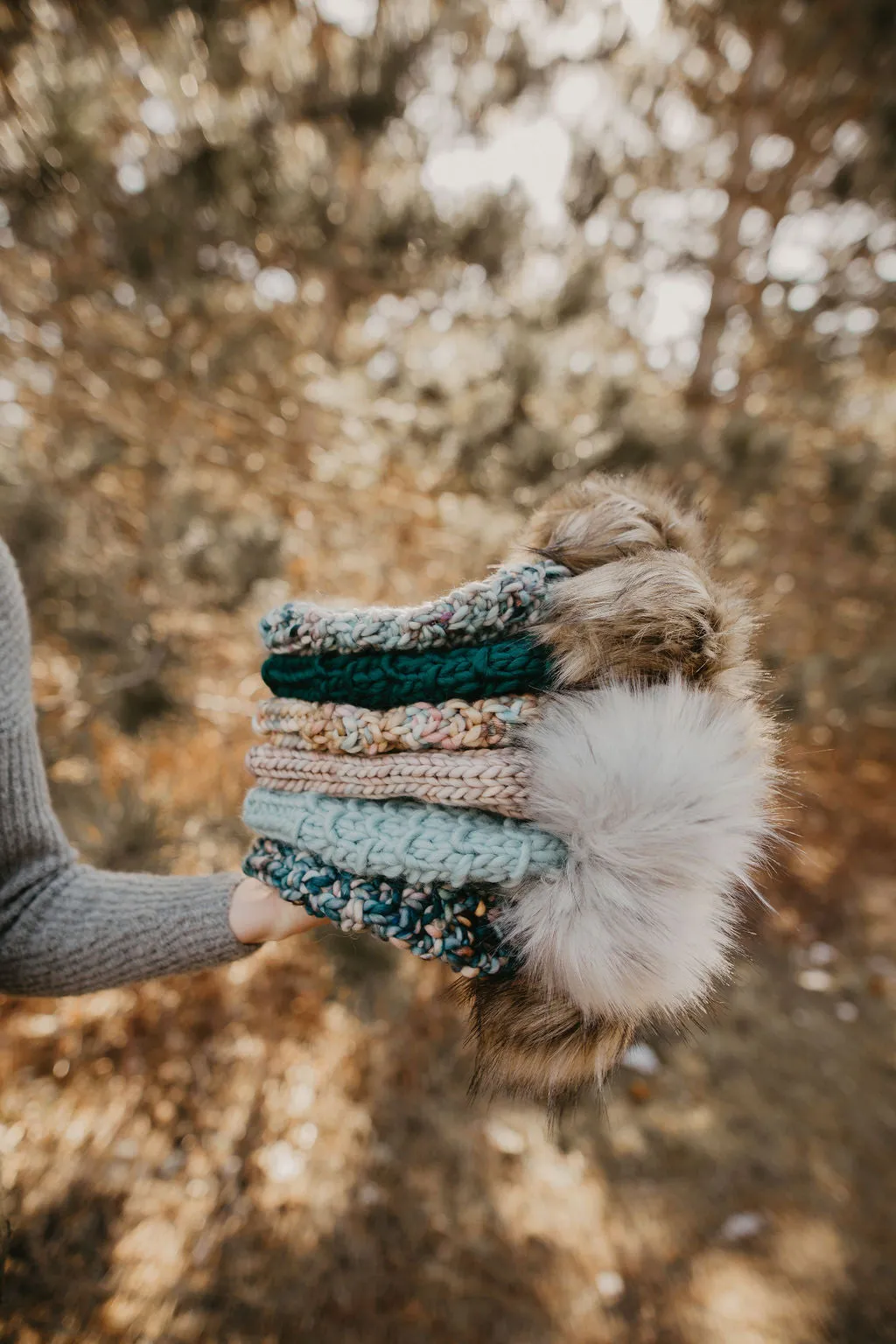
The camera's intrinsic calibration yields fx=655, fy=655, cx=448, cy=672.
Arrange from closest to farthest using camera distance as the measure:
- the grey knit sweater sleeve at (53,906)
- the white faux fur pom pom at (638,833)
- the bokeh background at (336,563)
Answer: the white faux fur pom pom at (638,833)
the grey knit sweater sleeve at (53,906)
the bokeh background at (336,563)

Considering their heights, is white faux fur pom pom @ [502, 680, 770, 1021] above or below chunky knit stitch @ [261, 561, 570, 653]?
below

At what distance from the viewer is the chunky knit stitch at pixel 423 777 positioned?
551 mm

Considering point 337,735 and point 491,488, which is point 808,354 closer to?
point 491,488

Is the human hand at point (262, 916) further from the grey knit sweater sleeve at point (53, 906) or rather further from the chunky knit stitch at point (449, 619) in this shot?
the chunky knit stitch at point (449, 619)

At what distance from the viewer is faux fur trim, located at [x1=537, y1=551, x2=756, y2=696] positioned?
1.77ft

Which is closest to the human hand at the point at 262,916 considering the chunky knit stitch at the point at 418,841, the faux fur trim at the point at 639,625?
the chunky knit stitch at the point at 418,841

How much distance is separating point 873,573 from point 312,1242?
3650mm

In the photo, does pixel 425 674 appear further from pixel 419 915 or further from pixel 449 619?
pixel 419 915

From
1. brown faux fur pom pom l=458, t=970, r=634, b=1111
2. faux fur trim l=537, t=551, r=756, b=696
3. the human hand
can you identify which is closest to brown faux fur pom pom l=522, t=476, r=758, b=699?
faux fur trim l=537, t=551, r=756, b=696

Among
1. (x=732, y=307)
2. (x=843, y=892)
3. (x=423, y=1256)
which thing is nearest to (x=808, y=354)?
(x=732, y=307)

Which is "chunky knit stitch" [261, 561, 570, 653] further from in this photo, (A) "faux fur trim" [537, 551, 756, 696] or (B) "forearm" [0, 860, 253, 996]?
(B) "forearm" [0, 860, 253, 996]

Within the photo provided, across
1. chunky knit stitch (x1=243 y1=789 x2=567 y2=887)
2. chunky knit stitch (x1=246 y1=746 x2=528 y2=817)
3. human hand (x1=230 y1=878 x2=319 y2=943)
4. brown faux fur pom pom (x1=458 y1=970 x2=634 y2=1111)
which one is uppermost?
chunky knit stitch (x1=246 y1=746 x2=528 y2=817)

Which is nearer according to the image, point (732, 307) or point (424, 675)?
point (424, 675)

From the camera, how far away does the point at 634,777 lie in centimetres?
51
